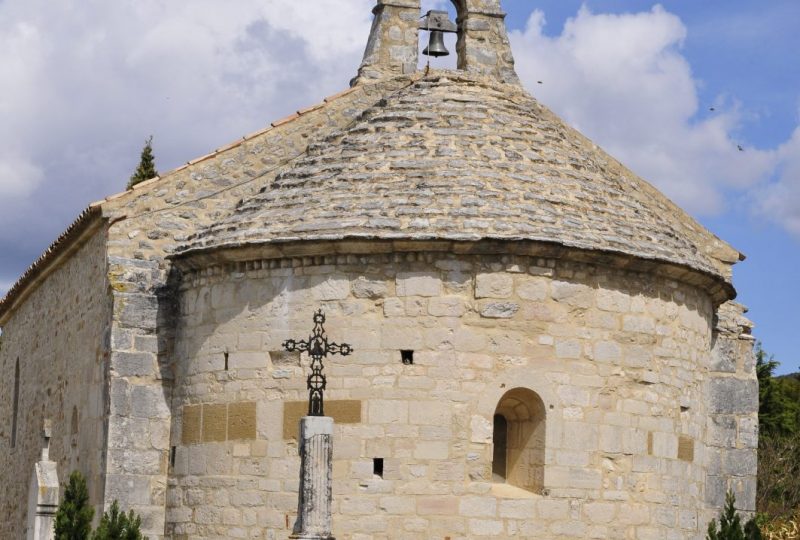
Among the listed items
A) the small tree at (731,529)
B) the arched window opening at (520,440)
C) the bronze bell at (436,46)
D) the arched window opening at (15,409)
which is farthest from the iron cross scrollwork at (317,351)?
the arched window opening at (15,409)

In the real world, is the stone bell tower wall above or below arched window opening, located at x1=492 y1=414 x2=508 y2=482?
above

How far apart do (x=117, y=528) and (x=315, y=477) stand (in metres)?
3.61

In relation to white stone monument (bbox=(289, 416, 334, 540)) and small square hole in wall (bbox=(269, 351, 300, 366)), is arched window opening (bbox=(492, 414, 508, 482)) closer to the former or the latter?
small square hole in wall (bbox=(269, 351, 300, 366))

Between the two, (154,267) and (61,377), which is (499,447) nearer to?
(154,267)

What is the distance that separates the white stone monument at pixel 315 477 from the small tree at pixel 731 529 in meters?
4.74

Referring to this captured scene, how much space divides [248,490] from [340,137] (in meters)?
4.02

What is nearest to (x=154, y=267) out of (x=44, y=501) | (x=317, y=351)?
(x=317, y=351)

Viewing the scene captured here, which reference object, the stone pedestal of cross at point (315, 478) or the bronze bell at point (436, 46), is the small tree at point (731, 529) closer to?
the stone pedestal of cross at point (315, 478)

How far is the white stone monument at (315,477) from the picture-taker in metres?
12.3

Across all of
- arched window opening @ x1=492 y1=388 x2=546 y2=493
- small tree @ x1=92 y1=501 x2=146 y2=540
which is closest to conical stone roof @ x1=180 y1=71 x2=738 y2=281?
arched window opening @ x1=492 y1=388 x2=546 y2=493

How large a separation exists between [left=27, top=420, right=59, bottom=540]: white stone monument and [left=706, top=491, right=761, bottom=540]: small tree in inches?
320

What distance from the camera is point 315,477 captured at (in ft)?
40.7

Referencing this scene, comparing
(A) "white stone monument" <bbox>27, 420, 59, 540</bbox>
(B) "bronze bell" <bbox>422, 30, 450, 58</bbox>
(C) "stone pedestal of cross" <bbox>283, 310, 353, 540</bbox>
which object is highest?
(B) "bronze bell" <bbox>422, 30, 450, 58</bbox>

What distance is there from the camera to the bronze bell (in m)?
18.5
